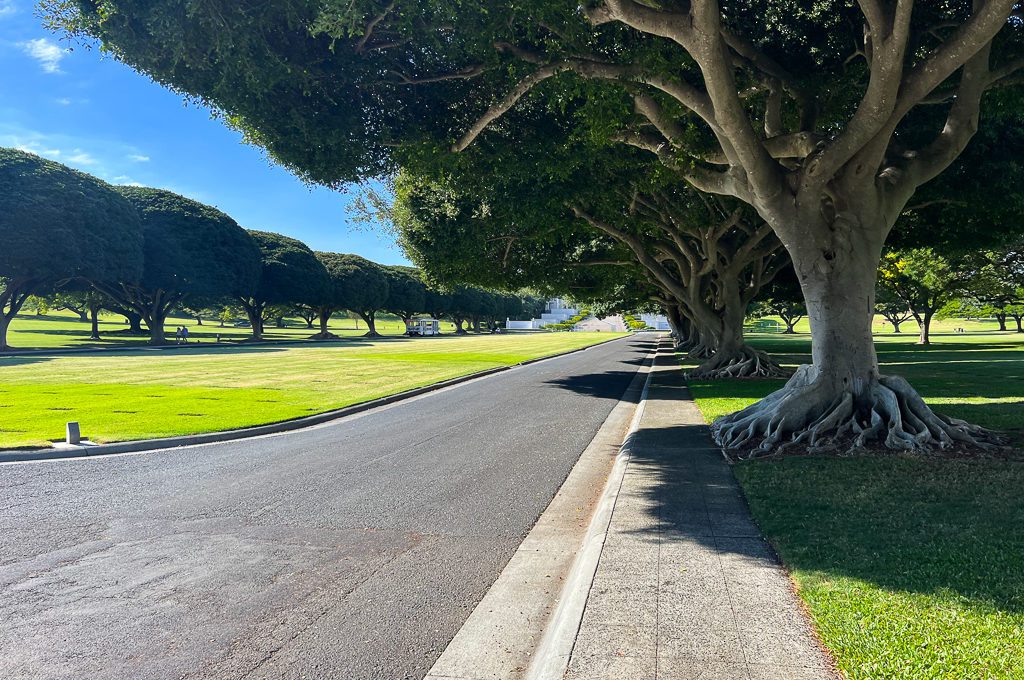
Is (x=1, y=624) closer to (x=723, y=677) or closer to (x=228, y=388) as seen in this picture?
(x=723, y=677)

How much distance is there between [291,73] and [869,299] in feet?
29.7

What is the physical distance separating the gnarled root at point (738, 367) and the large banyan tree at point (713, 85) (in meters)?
11.5

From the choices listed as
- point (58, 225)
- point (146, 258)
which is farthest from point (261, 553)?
point (146, 258)

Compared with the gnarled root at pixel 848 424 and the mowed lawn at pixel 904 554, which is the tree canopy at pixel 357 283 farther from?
the mowed lawn at pixel 904 554

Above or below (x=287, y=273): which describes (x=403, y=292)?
below

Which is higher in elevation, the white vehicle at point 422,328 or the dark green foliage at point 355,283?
the dark green foliage at point 355,283

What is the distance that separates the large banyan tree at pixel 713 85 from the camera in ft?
25.8

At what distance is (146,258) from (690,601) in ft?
175

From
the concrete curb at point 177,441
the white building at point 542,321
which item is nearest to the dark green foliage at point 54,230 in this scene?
the concrete curb at point 177,441

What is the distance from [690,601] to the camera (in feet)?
12.1

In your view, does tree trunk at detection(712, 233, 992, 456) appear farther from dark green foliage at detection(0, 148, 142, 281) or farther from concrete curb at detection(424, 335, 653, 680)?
dark green foliage at detection(0, 148, 142, 281)

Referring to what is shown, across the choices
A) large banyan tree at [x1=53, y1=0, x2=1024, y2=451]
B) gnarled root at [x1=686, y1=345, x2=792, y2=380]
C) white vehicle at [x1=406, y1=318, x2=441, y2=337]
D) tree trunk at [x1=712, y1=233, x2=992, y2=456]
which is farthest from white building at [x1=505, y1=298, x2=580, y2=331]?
tree trunk at [x1=712, y1=233, x2=992, y2=456]

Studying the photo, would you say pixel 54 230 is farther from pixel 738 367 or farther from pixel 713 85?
pixel 713 85

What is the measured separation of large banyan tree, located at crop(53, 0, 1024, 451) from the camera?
7859 millimetres
